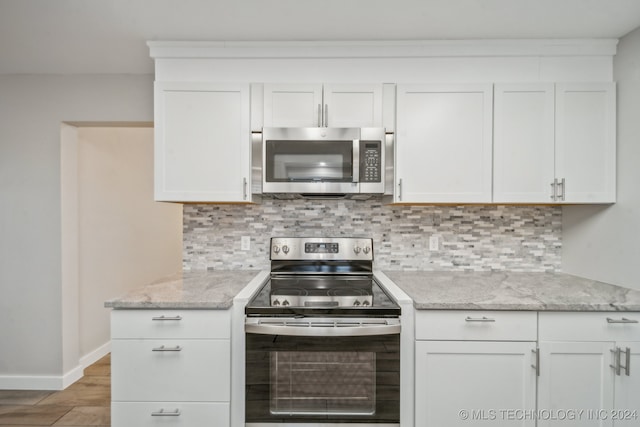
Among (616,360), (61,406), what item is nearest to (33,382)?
(61,406)

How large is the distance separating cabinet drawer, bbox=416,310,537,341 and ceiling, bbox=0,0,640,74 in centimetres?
150

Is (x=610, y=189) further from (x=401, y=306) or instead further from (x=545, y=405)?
(x=401, y=306)

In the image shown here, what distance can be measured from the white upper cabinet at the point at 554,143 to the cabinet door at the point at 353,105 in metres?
0.70

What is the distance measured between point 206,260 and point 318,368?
1206 millimetres

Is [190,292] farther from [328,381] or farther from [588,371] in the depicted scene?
[588,371]

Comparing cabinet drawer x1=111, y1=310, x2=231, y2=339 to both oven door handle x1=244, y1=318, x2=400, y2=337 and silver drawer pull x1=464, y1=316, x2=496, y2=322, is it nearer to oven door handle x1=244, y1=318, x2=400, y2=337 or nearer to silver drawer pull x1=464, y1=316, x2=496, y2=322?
oven door handle x1=244, y1=318, x2=400, y2=337

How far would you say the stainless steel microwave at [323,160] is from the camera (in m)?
2.02

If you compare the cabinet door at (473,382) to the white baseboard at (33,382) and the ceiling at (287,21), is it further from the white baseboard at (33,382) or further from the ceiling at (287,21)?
the white baseboard at (33,382)

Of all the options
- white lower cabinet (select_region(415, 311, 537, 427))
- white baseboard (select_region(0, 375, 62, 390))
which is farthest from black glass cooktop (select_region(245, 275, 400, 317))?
white baseboard (select_region(0, 375, 62, 390))

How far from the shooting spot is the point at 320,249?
233 centimetres

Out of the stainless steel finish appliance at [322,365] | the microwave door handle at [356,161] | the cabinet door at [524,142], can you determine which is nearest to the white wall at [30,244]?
the stainless steel finish appliance at [322,365]

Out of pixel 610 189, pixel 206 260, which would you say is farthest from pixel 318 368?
pixel 610 189

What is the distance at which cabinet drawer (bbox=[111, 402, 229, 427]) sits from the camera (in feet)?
5.40

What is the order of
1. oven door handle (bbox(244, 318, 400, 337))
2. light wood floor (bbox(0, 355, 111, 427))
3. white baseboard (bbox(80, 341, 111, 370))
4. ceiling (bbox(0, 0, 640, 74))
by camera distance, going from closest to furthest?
oven door handle (bbox(244, 318, 400, 337)) < ceiling (bbox(0, 0, 640, 74)) < light wood floor (bbox(0, 355, 111, 427)) < white baseboard (bbox(80, 341, 111, 370))
